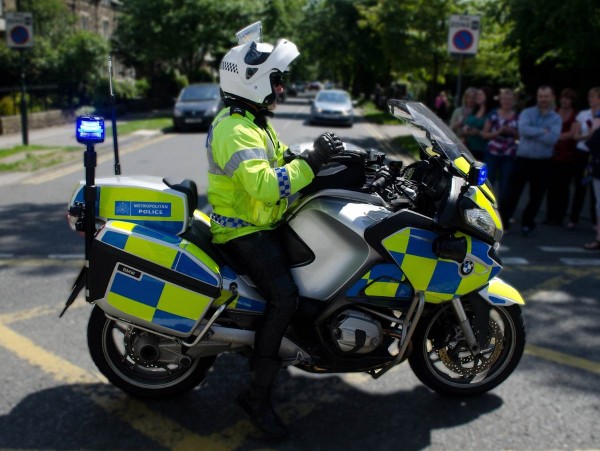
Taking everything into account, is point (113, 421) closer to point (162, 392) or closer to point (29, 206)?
point (162, 392)

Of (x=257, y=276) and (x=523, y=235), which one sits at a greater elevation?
(x=257, y=276)

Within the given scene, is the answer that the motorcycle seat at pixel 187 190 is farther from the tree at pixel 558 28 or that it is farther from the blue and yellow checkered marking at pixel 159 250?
the tree at pixel 558 28

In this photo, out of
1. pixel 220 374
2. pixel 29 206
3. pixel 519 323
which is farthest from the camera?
pixel 29 206

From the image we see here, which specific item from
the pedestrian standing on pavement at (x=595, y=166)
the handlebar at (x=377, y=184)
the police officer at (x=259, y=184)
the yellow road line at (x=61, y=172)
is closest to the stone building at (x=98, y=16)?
the yellow road line at (x=61, y=172)

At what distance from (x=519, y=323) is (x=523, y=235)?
4.59 metres

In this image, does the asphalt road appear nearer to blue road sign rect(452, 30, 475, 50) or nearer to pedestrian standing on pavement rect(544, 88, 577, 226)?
pedestrian standing on pavement rect(544, 88, 577, 226)

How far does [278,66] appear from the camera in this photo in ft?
10.5

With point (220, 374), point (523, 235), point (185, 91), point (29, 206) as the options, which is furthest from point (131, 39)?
point (220, 374)

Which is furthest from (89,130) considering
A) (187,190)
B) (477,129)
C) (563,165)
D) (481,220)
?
(563,165)

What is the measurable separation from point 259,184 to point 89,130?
902 mm

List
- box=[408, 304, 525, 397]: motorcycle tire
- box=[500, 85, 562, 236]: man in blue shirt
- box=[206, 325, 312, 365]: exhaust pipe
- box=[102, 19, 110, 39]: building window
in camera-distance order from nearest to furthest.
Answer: box=[206, 325, 312, 365]: exhaust pipe → box=[408, 304, 525, 397]: motorcycle tire → box=[500, 85, 562, 236]: man in blue shirt → box=[102, 19, 110, 39]: building window

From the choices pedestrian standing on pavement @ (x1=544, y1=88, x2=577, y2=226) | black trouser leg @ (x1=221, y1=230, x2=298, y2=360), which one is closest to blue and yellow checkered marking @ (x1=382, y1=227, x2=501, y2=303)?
black trouser leg @ (x1=221, y1=230, x2=298, y2=360)

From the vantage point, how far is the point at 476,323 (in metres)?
3.58

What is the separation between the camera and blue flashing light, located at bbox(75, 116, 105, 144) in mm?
3219
